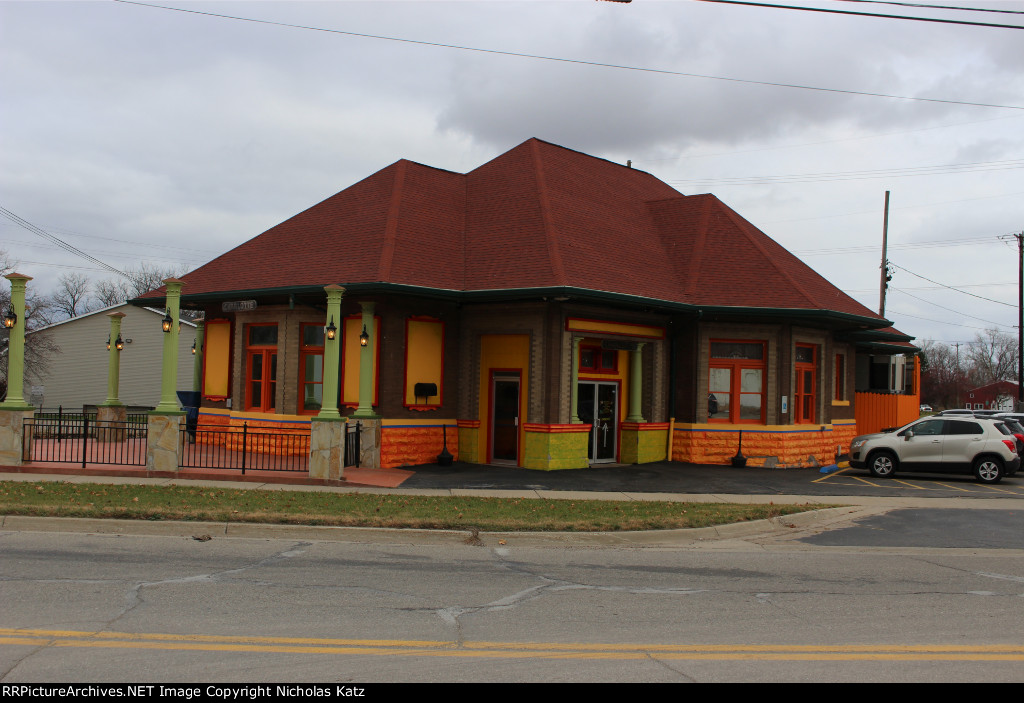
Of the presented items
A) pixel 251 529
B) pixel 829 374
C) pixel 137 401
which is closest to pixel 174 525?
pixel 251 529

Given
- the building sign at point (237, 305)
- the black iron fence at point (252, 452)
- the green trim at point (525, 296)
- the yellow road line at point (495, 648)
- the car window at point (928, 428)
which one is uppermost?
the green trim at point (525, 296)

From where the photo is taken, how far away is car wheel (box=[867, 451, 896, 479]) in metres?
19.3

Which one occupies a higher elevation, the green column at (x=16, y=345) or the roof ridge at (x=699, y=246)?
the roof ridge at (x=699, y=246)

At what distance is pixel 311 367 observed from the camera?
64.3ft

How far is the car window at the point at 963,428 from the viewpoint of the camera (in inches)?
747

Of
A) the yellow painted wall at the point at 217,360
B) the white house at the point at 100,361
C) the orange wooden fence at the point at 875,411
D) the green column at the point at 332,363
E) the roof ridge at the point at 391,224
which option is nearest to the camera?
the green column at the point at 332,363

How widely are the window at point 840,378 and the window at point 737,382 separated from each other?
6.20m

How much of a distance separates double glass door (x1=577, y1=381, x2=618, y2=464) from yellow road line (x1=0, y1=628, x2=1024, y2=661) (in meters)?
13.4

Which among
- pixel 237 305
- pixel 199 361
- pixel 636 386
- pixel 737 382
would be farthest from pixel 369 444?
pixel 737 382

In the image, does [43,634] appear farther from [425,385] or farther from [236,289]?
[236,289]

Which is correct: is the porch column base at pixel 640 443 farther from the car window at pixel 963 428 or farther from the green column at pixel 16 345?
the green column at pixel 16 345

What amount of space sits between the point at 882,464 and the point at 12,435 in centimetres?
1933

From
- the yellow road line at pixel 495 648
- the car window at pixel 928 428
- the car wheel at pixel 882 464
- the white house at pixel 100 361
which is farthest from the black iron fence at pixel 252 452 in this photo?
the white house at pixel 100 361

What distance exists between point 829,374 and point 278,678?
66.8ft
